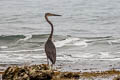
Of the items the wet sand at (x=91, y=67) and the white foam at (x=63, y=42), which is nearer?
the wet sand at (x=91, y=67)

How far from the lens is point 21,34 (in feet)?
118

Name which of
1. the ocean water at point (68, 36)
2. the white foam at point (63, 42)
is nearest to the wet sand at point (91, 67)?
the ocean water at point (68, 36)

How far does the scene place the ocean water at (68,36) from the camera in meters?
23.1

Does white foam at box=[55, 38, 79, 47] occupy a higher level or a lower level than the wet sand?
lower

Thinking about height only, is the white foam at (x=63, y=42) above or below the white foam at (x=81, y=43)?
below

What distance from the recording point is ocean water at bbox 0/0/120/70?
75.7ft

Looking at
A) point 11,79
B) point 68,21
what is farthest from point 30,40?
point 11,79

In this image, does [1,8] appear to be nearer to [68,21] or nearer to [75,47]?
[68,21]

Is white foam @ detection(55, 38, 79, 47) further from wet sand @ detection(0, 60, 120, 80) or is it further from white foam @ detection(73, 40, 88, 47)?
wet sand @ detection(0, 60, 120, 80)

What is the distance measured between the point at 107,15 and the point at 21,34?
16971 millimetres

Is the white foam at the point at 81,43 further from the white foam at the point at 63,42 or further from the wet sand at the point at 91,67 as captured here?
the wet sand at the point at 91,67

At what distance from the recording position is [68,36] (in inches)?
1366

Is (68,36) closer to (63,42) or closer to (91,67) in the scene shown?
(63,42)

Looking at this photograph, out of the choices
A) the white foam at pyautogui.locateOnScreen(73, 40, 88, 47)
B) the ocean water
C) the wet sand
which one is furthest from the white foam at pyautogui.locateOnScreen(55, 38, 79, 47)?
the wet sand
